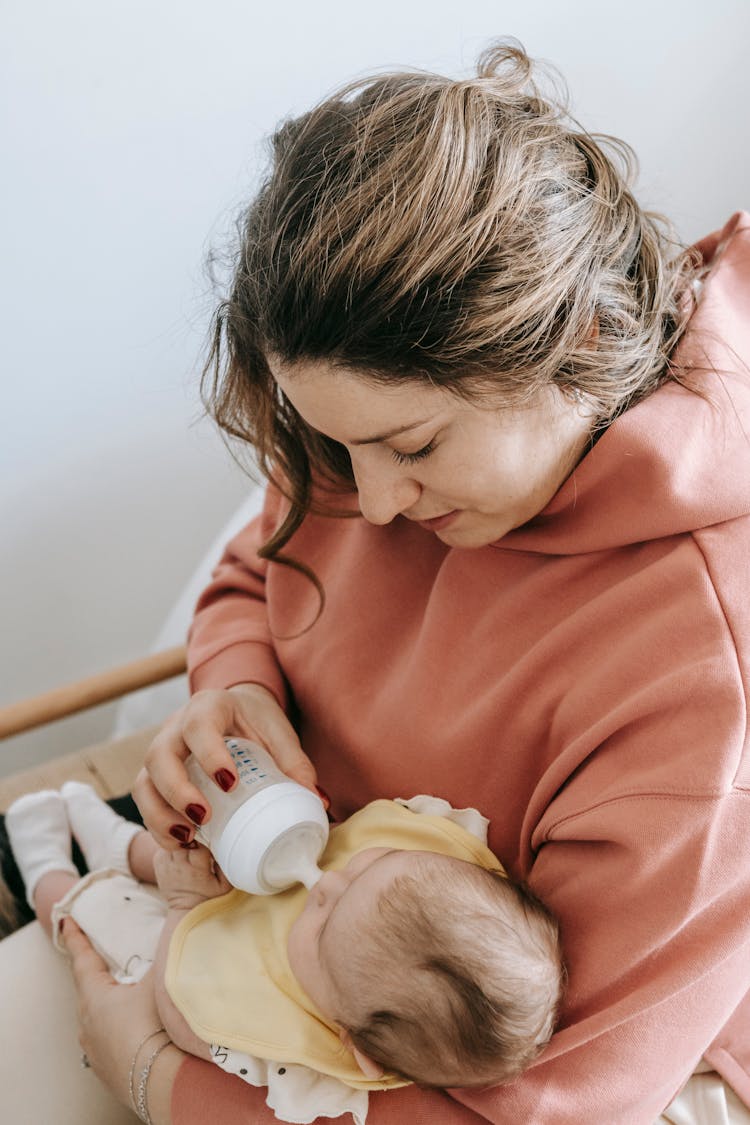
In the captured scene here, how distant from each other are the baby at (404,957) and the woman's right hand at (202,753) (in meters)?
0.07

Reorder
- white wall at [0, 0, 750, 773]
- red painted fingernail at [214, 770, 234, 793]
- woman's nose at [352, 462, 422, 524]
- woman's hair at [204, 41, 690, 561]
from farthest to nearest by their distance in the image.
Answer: white wall at [0, 0, 750, 773] → red painted fingernail at [214, 770, 234, 793] → woman's nose at [352, 462, 422, 524] → woman's hair at [204, 41, 690, 561]

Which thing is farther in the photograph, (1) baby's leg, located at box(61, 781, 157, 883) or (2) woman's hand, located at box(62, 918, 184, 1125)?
(1) baby's leg, located at box(61, 781, 157, 883)

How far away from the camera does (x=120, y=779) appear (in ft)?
5.15

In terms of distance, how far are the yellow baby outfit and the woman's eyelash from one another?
36 centimetres

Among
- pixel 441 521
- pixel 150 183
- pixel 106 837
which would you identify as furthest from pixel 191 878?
pixel 150 183

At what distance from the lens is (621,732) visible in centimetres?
85

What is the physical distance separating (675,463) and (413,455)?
0.21m

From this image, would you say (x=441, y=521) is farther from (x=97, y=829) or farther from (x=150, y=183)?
(x=150, y=183)

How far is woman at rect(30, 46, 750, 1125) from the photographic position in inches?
30.0

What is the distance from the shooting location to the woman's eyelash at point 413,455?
2.73ft

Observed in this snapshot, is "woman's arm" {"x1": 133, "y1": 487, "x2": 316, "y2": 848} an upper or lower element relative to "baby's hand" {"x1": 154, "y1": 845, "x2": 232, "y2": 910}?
upper

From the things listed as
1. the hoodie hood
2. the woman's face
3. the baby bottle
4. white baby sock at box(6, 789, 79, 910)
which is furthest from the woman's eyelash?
white baby sock at box(6, 789, 79, 910)

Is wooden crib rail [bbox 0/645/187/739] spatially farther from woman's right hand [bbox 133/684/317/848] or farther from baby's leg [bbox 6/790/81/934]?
woman's right hand [bbox 133/684/317/848]

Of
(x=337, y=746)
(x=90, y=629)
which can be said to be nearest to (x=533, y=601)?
(x=337, y=746)
